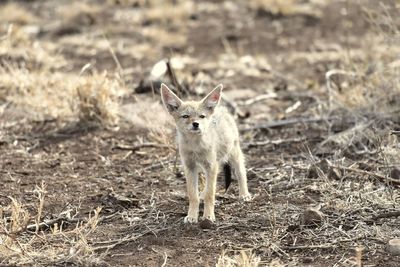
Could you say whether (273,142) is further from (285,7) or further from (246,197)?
(285,7)

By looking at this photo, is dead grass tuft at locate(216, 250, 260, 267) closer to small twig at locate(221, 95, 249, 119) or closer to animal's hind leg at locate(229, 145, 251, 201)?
animal's hind leg at locate(229, 145, 251, 201)

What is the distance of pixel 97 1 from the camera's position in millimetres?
18203

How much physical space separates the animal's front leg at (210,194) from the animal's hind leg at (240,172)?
0.47m

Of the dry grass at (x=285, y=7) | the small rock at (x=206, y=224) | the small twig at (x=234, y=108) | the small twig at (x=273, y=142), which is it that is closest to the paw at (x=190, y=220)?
the small rock at (x=206, y=224)

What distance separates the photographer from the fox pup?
5.95m

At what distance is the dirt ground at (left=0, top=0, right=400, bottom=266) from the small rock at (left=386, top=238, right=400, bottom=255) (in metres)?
0.05

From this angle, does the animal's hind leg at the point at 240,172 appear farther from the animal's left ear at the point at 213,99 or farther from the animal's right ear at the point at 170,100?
the animal's right ear at the point at 170,100

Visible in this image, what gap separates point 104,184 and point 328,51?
7461 millimetres

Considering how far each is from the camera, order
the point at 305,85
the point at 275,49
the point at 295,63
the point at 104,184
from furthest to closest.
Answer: the point at 275,49
the point at 295,63
the point at 305,85
the point at 104,184

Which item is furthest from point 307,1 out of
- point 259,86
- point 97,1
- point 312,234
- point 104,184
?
point 312,234

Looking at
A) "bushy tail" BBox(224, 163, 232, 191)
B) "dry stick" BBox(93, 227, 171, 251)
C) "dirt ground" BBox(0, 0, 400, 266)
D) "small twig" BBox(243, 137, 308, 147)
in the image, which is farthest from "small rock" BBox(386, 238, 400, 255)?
"small twig" BBox(243, 137, 308, 147)

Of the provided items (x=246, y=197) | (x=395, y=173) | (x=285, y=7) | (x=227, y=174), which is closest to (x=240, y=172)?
(x=227, y=174)

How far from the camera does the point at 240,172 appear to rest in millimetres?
6613

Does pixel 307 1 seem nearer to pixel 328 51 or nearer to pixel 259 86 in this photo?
pixel 328 51
